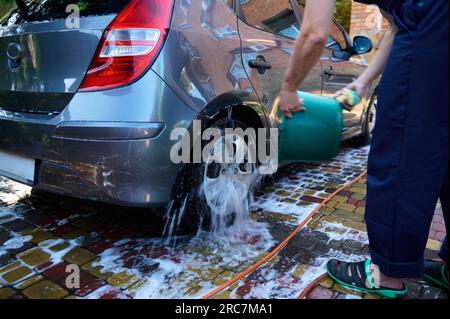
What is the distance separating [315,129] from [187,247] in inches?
38.6

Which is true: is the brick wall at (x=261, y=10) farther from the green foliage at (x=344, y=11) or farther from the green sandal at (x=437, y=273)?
the green foliage at (x=344, y=11)

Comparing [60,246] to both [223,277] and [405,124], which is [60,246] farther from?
[405,124]

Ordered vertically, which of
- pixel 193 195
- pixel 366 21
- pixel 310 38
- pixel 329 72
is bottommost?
pixel 193 195

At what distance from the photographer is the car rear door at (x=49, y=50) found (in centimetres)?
176

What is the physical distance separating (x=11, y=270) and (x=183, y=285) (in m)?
0.91

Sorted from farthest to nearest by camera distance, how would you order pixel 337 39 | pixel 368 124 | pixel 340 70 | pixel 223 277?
pixel 368 124
pixel 337 39
pixel 340 70
pixel 223 277

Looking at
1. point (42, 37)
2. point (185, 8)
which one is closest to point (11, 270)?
point (42, 37)

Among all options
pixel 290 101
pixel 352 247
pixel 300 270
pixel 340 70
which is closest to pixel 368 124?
pixel 340 70

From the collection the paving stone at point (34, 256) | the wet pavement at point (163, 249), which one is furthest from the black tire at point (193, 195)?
the paving stone at point (34, 256)

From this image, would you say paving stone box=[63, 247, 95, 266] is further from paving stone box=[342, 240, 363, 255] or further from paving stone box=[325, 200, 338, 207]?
paving stone box=[325, 200, 338, 207]

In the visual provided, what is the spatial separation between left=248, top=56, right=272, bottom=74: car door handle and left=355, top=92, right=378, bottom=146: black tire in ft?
8.31

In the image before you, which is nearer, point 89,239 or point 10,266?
point 10,266

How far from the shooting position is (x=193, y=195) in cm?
205
